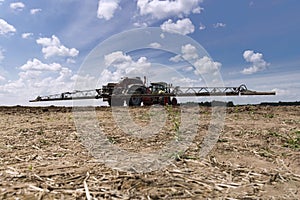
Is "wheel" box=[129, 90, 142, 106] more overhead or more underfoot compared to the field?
more overhead

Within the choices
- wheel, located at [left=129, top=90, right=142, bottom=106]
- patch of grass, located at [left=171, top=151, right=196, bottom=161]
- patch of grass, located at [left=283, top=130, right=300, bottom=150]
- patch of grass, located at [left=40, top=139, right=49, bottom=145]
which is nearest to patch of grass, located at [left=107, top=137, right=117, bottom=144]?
patch of grass, located at [left=40, top=139, right=49, bottom=145]

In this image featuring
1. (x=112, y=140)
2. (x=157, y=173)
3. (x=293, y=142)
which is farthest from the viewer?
(x=112, y=140)

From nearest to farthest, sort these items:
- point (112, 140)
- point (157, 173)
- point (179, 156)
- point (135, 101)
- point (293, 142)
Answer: point (157, 173), point (179, 156), point (293, 142), point (112, 140), point (135, 101)

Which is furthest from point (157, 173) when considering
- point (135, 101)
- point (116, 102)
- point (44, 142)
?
point (116, 102)

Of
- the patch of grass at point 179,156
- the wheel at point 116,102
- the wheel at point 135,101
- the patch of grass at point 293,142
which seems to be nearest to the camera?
the patch of grass at point 179,156

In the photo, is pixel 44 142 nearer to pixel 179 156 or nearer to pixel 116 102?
pixel 179 156

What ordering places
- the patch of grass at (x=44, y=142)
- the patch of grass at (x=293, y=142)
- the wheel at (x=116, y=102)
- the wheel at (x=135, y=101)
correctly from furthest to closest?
the wheel at (x=116, y=102)
the wheel at (x=135, y=101)
the patch of grass at (x=44, y=142)
the patch of grass at (x=293, y=142)

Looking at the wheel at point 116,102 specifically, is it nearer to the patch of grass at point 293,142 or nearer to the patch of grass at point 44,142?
the patch of grass at point 44,142

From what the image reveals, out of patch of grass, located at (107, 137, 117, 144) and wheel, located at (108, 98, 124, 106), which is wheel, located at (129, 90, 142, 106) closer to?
wheel, located at (108, 98, 124, 106)

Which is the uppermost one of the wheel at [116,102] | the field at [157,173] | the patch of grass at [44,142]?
the wheel at [116,102]

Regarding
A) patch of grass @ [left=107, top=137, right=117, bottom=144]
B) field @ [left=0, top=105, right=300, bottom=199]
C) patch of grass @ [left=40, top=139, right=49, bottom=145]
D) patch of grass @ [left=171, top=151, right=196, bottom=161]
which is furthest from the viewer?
patch of grass @ [left=107, top=137, right=117, bottom=144]

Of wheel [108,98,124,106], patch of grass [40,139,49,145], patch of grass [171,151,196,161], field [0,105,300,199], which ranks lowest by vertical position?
field [0,105,300,199]

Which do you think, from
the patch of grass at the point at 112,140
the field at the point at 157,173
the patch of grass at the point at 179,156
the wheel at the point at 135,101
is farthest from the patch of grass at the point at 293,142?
the wheel at the point at 135,101

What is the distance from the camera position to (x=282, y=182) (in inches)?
144
